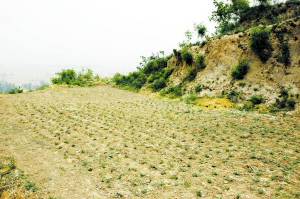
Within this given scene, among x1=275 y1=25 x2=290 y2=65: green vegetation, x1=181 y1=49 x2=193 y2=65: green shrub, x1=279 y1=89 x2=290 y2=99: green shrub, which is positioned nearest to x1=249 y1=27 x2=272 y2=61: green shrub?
x1=275 y1=25 x2=290 y2=65: green vegetation

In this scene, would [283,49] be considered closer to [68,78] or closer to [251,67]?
[251,67]

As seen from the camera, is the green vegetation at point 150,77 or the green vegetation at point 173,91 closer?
the green vegetation at point 173,91

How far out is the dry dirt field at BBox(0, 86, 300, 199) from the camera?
4.26 metres

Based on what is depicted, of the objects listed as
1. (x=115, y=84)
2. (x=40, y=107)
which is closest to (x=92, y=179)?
(x=40, y=107)

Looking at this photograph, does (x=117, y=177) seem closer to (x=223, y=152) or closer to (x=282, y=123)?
(x=223, y=152)

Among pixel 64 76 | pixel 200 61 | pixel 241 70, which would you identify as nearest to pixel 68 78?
pixel 64 76

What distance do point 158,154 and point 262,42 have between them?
13.3 m

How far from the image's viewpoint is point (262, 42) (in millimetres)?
13188

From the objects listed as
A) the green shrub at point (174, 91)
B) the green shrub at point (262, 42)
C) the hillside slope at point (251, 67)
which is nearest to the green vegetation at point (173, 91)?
the green shrub at point (174, 91)

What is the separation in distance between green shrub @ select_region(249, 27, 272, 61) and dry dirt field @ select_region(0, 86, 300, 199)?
6.52m

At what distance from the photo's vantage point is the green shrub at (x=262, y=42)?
1297 cm

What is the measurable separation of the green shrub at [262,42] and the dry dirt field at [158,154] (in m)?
6.52

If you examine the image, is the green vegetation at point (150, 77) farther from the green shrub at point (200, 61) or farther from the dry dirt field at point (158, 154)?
the dry dirt field at point (158, 154)

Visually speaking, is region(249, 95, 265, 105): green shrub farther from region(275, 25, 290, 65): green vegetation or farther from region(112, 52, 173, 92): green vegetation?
region(112, 52, 173, 92): green vegetation
